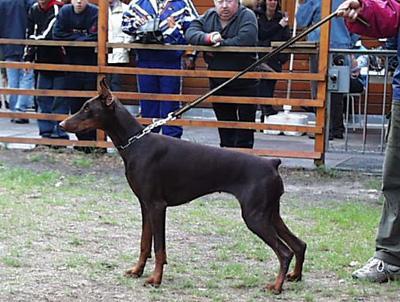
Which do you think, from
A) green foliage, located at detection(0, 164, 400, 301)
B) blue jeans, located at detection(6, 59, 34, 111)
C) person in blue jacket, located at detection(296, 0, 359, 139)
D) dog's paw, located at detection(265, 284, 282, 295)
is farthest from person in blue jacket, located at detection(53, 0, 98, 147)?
dog's paw, located at detection(265, 284, 282, 295)

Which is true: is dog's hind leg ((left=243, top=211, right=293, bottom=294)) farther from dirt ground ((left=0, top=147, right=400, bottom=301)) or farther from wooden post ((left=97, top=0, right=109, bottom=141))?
wooden post ((left=97, top=0, right=109, bottom=141))

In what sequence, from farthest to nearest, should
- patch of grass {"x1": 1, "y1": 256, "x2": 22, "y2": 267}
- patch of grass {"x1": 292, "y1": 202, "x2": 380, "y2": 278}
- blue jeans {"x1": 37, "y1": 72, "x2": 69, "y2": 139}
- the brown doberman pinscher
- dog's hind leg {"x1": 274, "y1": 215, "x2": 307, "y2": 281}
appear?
blue jeans {"x1": 37, "y1": 72, "x2": 69, "y2": 139} < patch of grass {"x1": 292, "y1": 202, "x2": 380, "y2": 278} < patch of grass {"x1": 1, "y1": 256, "x2": 22, "y2": 267} < dog's hind leg {"x1": 274, "y1": 215, "x2": 307, "y2": 281} < the brown doberman pinscher

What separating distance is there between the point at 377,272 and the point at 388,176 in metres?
0.65

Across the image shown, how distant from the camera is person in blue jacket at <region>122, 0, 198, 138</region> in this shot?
11.3 meters

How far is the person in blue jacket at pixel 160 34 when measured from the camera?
1130 cm

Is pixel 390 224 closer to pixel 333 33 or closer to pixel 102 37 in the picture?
pixel 102 37

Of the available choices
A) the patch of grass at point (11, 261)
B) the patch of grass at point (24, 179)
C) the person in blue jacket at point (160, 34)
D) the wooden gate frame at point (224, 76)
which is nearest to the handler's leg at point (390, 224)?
the patch of grass at point (11, 261)

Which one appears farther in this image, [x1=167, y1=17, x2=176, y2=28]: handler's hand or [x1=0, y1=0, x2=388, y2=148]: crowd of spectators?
[x1=167, y1=17, x2=176, y2=28]: handler's hand

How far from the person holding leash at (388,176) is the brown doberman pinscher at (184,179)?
0.56m

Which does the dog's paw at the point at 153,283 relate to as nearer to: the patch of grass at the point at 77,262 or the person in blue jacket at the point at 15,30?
the patch of grass at the point at 77,262

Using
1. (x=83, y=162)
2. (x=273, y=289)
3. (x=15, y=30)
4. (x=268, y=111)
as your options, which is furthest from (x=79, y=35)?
(x=273, y=289)

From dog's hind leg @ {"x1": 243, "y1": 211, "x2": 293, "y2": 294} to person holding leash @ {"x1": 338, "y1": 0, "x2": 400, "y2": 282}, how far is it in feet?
2.14

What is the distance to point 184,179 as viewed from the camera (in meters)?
6.26

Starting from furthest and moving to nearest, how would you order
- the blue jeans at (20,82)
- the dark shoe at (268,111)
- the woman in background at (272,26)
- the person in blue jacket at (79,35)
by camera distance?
the blue jeans at (20,82) < the dark shoe at (268,111) < the woman in background at (272,26) < the person in blue jacket at (79,35)
